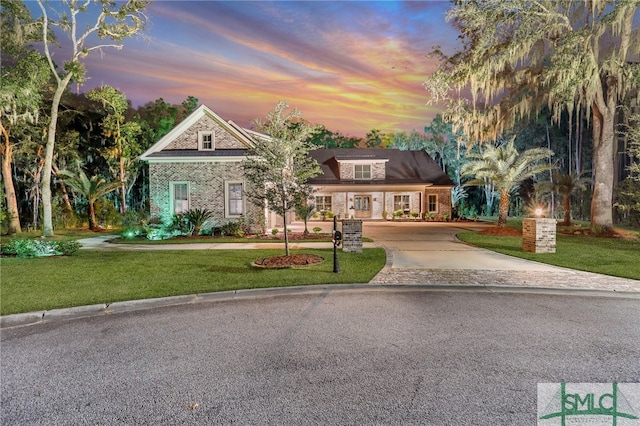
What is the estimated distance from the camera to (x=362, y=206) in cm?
3319

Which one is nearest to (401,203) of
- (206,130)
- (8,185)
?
(206,130)

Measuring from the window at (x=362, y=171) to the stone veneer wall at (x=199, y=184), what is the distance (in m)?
16.2

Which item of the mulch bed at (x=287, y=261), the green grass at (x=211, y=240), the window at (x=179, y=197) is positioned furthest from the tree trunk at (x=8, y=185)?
the mulch bed at (x=287, y=261)

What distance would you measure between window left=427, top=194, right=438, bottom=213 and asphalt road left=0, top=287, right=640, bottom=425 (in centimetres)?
2715

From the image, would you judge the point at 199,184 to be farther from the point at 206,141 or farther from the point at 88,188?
the point at 88,188

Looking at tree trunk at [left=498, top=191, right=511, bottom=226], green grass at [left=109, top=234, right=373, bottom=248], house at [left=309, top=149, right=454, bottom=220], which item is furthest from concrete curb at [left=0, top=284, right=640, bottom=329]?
house at [left=309, top=149, right=454, bottom=220]

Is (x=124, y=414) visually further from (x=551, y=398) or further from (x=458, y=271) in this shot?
(x=458, y=271)

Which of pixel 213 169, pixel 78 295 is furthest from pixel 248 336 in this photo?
pixel 213 169

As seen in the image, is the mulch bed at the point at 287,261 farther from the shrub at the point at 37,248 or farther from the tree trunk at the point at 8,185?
the tree trunk at the point at 8,185
